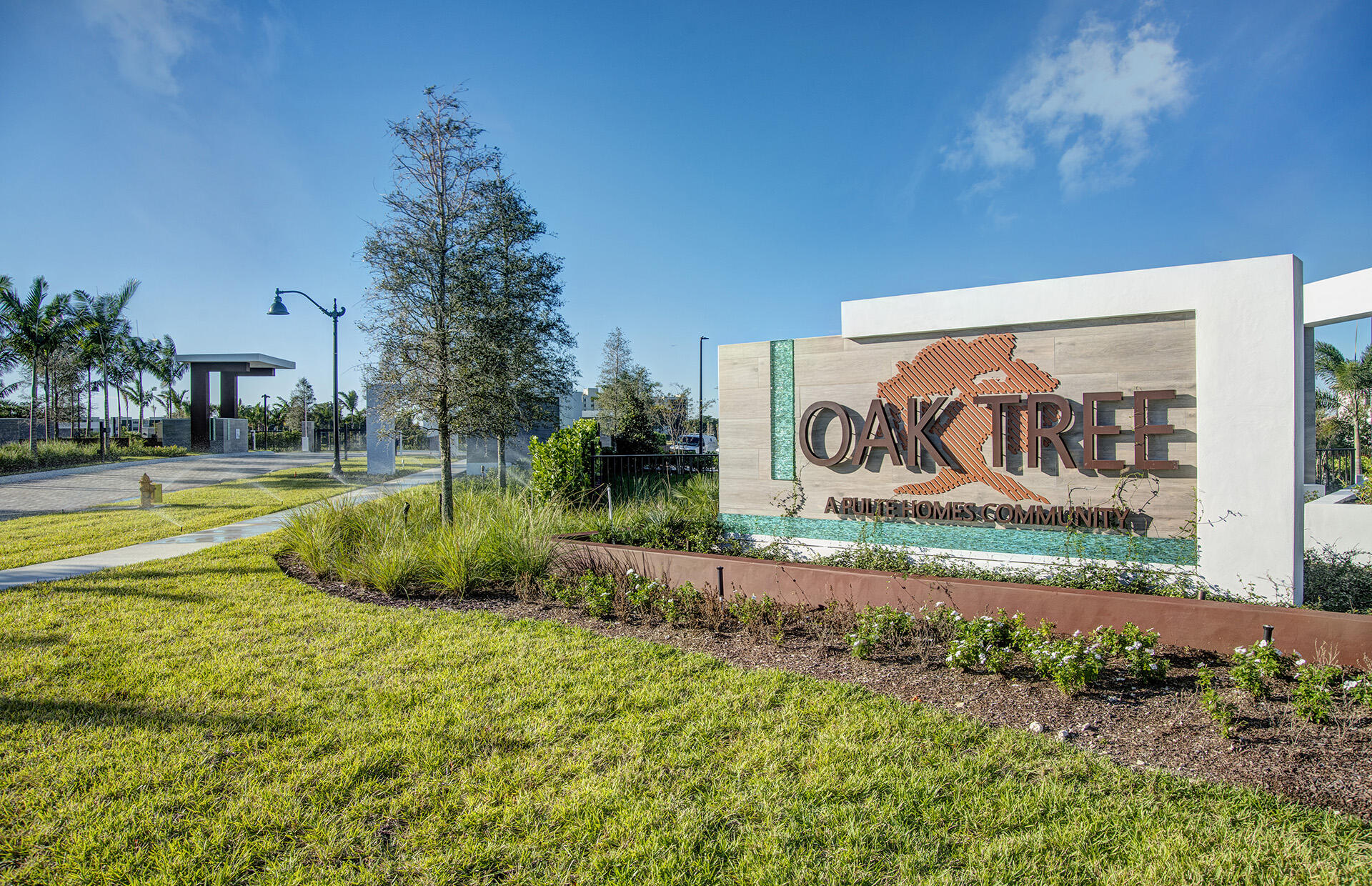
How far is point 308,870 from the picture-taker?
262 centimetres

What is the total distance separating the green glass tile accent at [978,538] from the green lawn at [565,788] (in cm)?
286

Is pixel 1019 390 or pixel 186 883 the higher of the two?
pixel 1019 390

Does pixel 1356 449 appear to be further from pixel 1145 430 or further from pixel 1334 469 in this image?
pixel 1145 430

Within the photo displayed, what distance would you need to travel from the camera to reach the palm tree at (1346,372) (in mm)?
17797

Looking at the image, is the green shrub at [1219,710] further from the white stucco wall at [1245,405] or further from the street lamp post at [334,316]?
the street lamp post at [334,316]

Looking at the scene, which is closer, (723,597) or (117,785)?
(117,785)

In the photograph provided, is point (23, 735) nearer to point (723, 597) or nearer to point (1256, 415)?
point (723, 597)

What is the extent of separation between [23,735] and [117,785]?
1166mm

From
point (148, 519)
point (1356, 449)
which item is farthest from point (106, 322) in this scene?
point (1356, 449)

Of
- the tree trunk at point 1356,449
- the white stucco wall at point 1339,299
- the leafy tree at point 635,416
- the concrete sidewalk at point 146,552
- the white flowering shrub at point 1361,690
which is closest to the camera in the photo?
the white flowering shrub at point 1361,690

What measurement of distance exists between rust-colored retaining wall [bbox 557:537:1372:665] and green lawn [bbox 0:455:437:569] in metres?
8.59

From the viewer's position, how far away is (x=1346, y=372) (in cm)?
1825

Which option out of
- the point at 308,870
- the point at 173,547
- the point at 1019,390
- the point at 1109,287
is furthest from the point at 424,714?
the point at 173,547

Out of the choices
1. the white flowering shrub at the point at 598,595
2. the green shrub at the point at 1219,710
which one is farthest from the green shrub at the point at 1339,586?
the white flowering shrub at the point at 598,595
